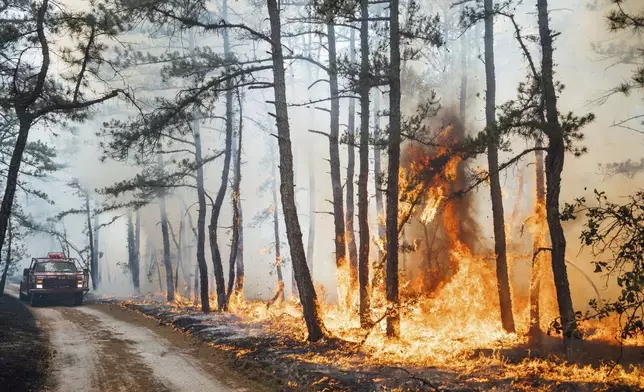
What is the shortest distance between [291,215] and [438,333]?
7.11 metres

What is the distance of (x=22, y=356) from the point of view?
35.7ft

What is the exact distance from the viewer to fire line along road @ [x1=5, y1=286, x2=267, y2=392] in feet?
29.0

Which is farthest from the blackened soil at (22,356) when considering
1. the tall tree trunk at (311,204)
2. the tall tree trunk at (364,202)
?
the tall tree trunk at (311,204)

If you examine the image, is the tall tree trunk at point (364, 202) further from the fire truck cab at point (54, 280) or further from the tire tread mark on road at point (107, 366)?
the fire truck cab at point (54, 280)

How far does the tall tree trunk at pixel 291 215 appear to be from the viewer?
40.9ft

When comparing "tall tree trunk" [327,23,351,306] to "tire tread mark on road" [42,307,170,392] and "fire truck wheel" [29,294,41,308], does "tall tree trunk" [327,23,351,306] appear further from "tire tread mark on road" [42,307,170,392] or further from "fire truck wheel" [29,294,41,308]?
"fire truck wheel" [29,294,41,308]

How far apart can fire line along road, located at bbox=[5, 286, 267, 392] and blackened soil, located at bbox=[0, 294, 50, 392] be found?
242 millimetres

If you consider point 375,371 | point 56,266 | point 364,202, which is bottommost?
point 375,371

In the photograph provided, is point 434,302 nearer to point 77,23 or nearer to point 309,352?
point 309,352

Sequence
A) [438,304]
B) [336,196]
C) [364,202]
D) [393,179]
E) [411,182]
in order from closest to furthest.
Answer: [393,179], [411,182], [364,202], [336,196], [438,304]

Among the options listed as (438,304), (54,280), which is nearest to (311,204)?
(438,304)

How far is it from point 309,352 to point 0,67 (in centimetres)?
1164

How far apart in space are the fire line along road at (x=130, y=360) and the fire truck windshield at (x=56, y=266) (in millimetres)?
7887

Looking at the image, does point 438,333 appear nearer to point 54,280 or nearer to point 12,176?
point 12,176
